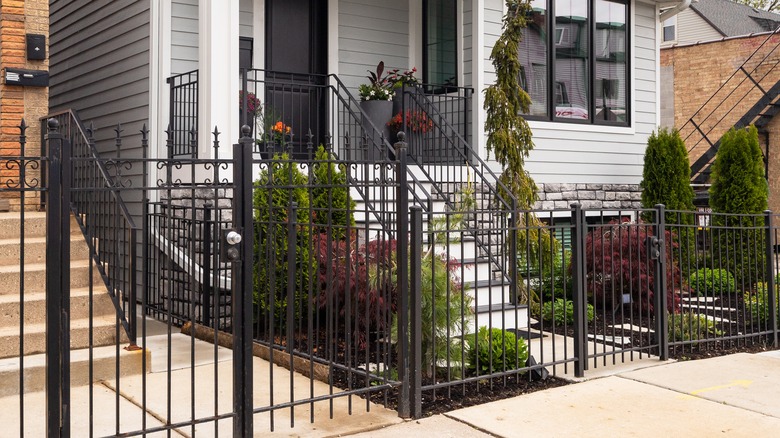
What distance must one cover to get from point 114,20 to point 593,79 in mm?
6917

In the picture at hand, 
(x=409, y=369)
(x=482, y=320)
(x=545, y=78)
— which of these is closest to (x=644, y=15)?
(x=545, y=78)

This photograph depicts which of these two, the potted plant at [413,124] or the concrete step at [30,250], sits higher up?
the potted plant at [413,124]

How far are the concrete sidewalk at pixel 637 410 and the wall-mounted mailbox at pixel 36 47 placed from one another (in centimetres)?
572

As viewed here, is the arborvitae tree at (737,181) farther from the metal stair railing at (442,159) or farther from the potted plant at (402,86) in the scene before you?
the potted plant at (402,86)

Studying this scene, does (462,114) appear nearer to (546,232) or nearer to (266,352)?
(546,232)

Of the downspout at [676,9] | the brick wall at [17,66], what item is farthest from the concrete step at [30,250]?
the downspout at [676,9]

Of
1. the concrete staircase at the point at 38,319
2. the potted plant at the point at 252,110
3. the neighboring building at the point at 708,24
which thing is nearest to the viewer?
the concrete staircase at the point at 38,319

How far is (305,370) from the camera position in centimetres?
620

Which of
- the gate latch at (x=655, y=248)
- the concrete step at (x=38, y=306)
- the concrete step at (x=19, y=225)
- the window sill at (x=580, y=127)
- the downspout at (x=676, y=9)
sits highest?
the downspout at (x=676, y=9)

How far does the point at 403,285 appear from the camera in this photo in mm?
5148

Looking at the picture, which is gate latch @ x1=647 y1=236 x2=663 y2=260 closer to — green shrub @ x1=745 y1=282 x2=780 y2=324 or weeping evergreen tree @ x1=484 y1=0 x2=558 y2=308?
green shrub @ x1=745 y1=282 x2=780 y2=324

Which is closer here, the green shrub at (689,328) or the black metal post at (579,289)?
the black metal post at (579,289)

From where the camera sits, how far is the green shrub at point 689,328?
7.15 meters

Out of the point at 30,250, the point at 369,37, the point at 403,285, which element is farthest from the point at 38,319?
the point at 369,37
